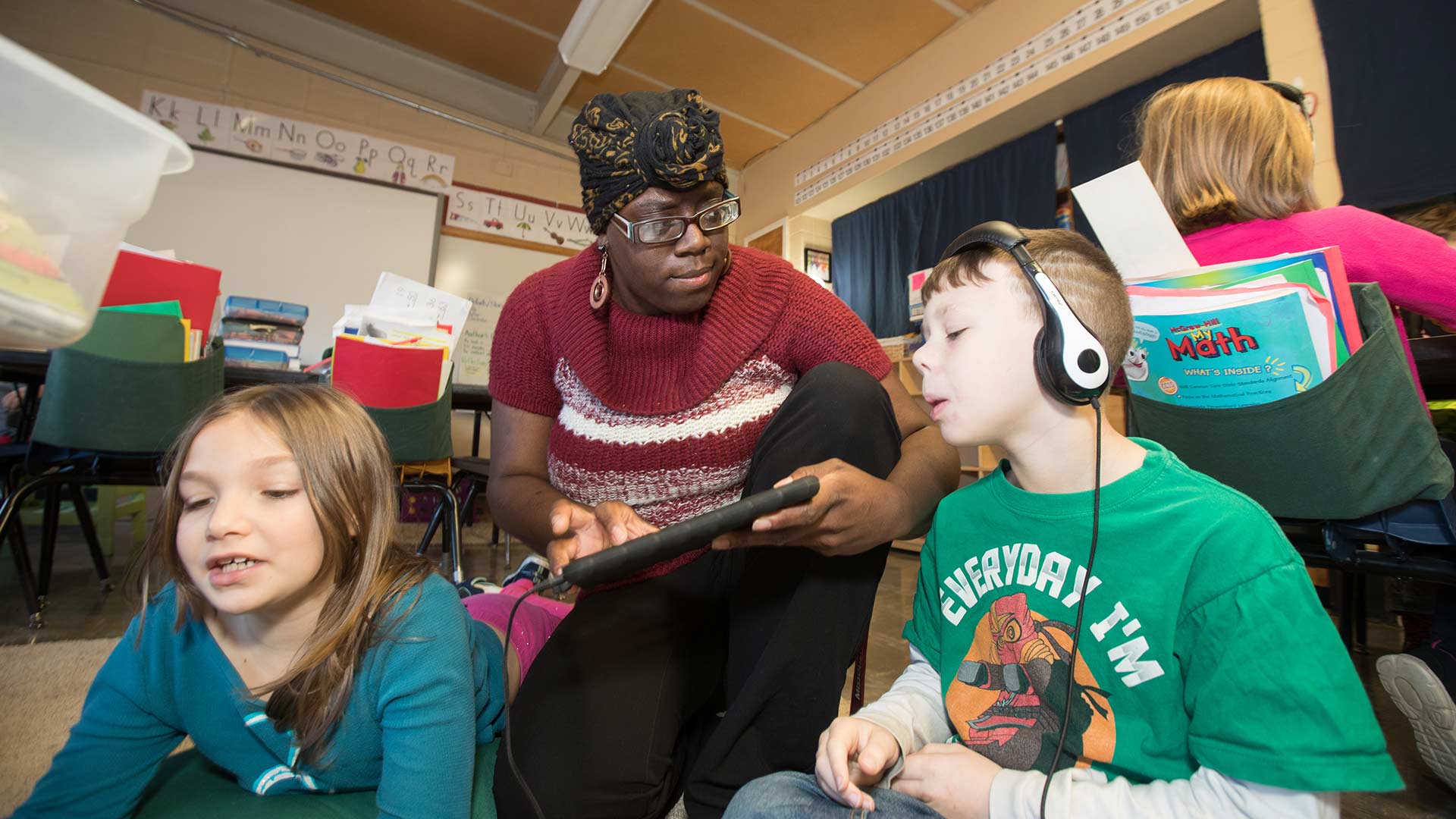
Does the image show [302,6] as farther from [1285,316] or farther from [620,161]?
[1285,316]

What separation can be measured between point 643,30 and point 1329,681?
4103 mm

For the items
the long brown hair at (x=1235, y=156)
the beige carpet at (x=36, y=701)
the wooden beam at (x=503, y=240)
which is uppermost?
the wooden beam at (x=503, y=240)

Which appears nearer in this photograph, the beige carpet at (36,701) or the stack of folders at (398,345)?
the beige carpet at (36,701)

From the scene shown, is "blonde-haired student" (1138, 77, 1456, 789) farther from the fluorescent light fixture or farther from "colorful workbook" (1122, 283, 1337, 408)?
the fluorescent light fixture

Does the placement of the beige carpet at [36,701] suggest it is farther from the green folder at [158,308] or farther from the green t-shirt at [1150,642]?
the green t-shirt at [1150,642]

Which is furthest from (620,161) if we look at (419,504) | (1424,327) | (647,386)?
(419,504)

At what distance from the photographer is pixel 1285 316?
2.84 feet

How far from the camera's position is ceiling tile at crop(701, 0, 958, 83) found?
3.42 meters

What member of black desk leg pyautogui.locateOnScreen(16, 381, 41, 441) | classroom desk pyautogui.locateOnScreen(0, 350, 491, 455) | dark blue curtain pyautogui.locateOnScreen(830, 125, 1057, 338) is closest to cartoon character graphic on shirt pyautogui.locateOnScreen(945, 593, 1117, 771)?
classroom desk pyautogui.locateOnScreen(0, 350, 491, 455)

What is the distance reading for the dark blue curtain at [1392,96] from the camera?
2.02 meters

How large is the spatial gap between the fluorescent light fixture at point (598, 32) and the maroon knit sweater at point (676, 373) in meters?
2.81

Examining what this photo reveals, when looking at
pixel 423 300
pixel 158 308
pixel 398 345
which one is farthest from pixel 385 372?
pixel 158 308

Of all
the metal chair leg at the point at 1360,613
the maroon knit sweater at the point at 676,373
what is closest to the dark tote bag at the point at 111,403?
the maroon knit sweater at the point at 676,373

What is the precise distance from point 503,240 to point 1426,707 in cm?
480
